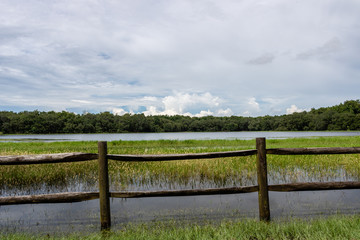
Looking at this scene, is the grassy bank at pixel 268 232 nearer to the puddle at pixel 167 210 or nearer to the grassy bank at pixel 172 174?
the puddle at pixel 167 210

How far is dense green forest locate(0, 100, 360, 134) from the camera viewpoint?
112 meters

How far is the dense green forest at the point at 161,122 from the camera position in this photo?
112500 millimetres

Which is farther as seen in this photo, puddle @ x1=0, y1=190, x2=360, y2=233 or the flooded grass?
the flooded grass

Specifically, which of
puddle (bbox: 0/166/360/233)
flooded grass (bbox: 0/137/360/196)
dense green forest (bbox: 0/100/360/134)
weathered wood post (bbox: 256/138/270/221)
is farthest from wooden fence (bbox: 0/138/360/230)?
dense green forest (bbox: 0/100/360/134)

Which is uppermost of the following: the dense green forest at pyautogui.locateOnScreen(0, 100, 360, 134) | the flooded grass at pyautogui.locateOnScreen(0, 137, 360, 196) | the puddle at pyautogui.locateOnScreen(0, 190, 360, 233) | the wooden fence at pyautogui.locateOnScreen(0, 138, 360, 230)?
the dense green forest at pyautogui.locateOnScreen(0, 100, 360, 134)

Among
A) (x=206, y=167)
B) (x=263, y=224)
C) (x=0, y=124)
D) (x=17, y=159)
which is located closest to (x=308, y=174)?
(x=206, y=167)

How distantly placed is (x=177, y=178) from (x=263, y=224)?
688cm

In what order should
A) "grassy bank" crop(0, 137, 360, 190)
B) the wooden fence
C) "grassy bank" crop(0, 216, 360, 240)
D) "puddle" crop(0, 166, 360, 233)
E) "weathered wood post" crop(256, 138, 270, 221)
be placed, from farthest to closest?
"grassy bank" crop(0, 137, 360, 190)
"puddle" crop(0, 166, 360, 233)
"weathered wood post" crop(256, 138, 270, 221)
the wooden fence
"grassy bank" crop(0, 216, 360, 240)

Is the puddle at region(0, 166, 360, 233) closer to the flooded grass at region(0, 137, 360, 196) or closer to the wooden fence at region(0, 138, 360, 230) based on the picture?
the flooded grass at region(0, 137, 360, 196)

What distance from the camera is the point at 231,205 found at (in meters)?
8.48

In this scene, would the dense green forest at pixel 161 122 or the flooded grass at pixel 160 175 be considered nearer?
the flooded grass at pixel 160 175

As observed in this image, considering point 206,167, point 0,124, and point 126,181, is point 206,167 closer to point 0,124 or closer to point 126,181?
point 126,181

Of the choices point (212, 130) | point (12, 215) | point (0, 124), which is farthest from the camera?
point (212, 130)

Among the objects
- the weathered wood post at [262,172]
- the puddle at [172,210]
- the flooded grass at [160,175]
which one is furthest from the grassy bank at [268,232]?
the flooded grass at [160,175]
